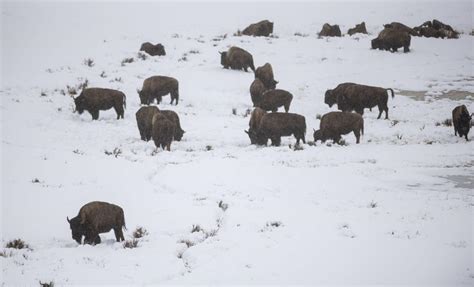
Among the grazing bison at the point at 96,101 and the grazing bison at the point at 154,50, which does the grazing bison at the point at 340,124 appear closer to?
the grazing bison at the point at 96,101

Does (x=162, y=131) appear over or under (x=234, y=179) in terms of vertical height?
over

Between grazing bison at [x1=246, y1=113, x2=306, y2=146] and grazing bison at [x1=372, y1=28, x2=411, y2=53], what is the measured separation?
15.4 meters

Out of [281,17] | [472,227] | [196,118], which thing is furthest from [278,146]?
[281,17]

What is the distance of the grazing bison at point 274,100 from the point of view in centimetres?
1845

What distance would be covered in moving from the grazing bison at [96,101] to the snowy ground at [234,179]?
520 millimetres

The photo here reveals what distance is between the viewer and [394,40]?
27.7 meters

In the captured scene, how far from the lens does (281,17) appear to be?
136 ft

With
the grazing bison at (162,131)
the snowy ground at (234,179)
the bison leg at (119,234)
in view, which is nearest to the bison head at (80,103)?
the snowy ground at (234,179)

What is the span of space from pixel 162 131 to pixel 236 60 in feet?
36.3

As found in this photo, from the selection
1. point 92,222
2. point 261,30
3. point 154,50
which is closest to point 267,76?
point 154,50

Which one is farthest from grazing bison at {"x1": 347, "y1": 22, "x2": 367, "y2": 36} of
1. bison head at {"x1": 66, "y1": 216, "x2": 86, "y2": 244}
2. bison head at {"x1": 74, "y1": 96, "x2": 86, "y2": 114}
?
bison head at {"x1": 66, "y1": 216, "x2": 86, "y2": 244}

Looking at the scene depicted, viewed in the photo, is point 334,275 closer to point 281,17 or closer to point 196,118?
point 196,118

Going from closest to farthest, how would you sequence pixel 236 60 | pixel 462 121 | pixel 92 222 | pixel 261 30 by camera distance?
1. pixel 92 222
2. pixel 462 121
3. pixel 236 60
4. pixel 261 30

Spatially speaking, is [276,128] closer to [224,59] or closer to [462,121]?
[462,121]
